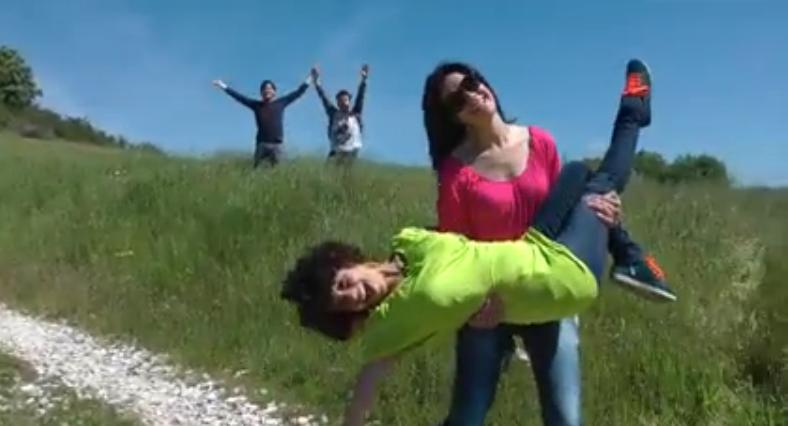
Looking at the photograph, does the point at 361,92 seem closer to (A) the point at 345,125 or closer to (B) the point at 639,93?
(A) the point at 345,125

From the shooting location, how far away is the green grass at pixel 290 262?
7.11 metres

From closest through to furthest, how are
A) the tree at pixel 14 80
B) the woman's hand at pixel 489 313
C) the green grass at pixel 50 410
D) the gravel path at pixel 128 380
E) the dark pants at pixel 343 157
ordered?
the woman's hand at pixel 489 313, the green grass at pixel 50 410, the gravel path at pixel 128 380, the dark pants at pixel 343 157, the tree at pixel 14 80

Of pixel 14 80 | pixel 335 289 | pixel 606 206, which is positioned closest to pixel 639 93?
pixel 606 206

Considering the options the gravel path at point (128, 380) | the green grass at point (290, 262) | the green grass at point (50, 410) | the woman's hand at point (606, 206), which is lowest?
the gravel path at point (128, 380)

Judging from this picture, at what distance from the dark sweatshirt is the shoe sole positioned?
38.9ft

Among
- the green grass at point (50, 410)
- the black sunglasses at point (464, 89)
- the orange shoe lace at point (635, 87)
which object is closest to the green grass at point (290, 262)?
the green grass at point (50, 410)

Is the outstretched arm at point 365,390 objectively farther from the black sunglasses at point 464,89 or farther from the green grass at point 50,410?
the green grass at point 50,410

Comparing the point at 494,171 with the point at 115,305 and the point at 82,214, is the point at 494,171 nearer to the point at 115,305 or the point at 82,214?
the point at 115,305

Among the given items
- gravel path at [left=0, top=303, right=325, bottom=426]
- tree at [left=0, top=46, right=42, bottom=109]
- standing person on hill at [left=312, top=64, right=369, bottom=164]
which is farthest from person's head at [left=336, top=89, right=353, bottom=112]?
tree at [left=0, top=46, right=42, bottom=109]

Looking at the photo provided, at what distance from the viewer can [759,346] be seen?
23.7 ft

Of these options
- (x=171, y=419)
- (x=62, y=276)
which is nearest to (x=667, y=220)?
(x=171, y=419)

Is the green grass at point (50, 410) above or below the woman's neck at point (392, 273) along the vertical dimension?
below

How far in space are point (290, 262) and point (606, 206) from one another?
7356 mm

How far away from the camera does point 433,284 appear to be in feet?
11.9
